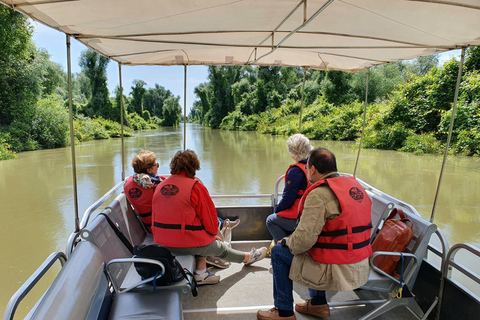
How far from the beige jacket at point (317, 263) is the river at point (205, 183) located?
4366 millimetres

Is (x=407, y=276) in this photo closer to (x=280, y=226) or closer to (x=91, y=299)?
(x=280, y=226)

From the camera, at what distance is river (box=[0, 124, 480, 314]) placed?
20.8ft

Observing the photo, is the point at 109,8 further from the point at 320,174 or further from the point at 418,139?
the point at 418,139

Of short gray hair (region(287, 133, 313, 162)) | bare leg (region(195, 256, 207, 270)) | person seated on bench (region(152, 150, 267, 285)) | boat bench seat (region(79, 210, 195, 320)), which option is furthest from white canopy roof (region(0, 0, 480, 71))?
bare leg (region(195, 256, 207, 270))

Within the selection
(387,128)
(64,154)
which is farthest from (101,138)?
(387,128)

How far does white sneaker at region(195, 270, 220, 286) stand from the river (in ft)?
10.8

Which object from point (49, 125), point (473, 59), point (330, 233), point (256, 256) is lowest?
point (256, 256)

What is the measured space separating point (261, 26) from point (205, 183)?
28.1 feet

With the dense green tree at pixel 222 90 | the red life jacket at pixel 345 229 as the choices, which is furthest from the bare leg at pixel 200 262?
the dense green tree at pixel 222 90

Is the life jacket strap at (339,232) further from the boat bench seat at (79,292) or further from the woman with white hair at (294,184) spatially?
the boat bench seat at (79,292)

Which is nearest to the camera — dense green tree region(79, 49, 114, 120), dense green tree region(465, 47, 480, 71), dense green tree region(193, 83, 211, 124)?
dense green tree region(465, 47, 480, 71)

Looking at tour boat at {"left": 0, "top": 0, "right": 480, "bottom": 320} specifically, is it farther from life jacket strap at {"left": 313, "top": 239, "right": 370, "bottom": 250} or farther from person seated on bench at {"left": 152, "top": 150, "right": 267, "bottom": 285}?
life jacket strap at {"left": 313, "top": 239, "right": 370, "bottom": 250}

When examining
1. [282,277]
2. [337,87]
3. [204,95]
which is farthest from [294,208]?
[204,95]

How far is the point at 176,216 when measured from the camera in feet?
6.88
